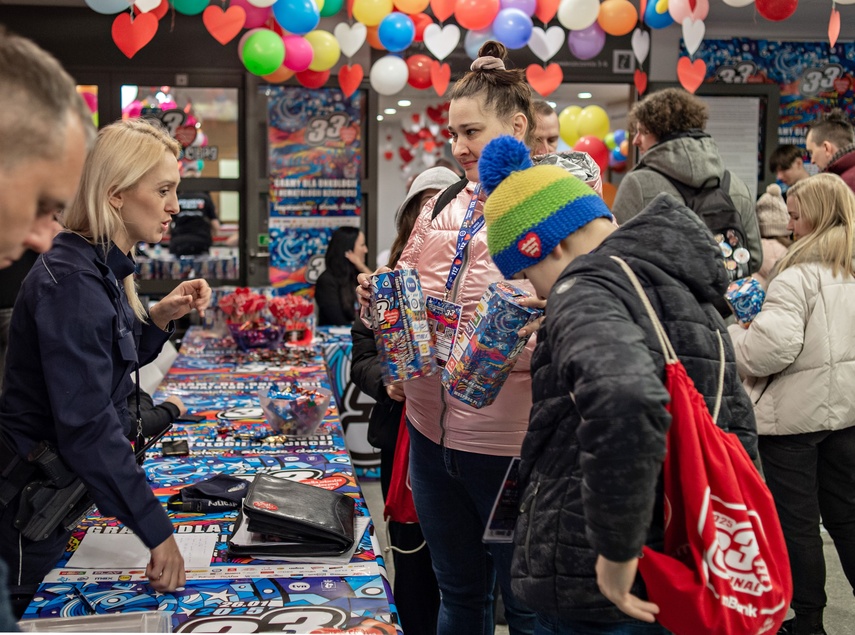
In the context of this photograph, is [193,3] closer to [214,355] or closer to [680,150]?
[214,355]

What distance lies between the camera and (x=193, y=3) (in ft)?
17.2

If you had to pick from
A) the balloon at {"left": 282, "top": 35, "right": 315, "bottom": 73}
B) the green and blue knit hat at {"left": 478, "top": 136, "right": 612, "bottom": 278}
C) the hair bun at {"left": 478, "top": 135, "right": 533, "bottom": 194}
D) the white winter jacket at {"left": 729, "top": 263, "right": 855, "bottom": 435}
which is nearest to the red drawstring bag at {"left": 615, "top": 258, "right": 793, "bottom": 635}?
the green and blue knit hat at {"left": 478, "top": 136, "right": 612, "bottom": 278}

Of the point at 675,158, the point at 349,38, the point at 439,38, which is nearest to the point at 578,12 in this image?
the point at 439,38

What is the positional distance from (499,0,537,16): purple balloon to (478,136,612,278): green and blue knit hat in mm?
4368

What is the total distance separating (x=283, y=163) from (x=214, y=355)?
2858 millimetres

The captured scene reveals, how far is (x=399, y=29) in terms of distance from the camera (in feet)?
17.9

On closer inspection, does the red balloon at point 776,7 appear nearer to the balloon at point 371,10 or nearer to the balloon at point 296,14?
the balloon at point 371,10

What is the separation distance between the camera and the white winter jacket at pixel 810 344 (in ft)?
9.50

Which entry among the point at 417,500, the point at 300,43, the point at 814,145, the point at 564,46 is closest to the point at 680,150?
the point at 814,145

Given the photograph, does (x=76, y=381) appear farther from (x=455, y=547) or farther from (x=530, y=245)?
A: (x=455, y=547)

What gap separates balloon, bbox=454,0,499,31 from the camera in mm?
5246

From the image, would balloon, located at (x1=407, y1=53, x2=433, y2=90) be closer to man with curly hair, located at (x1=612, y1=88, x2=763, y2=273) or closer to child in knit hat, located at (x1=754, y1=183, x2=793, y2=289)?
child in knit hat, located at (x1=754, y1=183, x2=793, y2=289)

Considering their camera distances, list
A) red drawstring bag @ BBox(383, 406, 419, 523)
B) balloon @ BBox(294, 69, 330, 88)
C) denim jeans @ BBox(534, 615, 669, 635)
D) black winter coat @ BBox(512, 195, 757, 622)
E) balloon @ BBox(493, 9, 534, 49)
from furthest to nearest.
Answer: balloon @ BBox(294, 69, 330, 88) → balloon @ BBox(493, 9, 534, 49) → red drawstring bag @ BBox(383, 406, 419, 523) → denim jeans @ BBox(534, 615, 669, 635) → black winter coat @ BBox(512, 195, 757, 622)

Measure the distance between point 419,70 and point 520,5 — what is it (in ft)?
2.92
